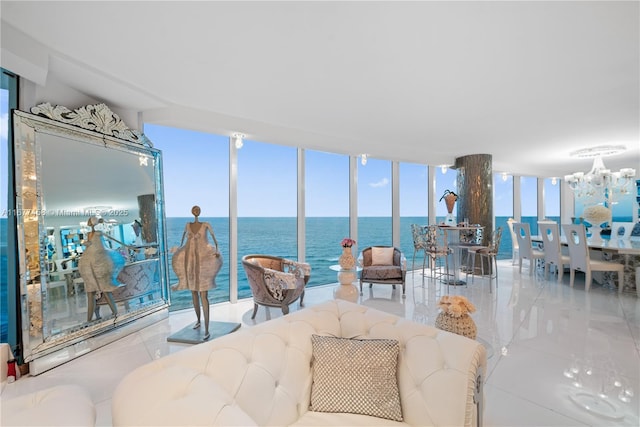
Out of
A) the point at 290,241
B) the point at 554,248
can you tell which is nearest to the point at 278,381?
the point at 554,248

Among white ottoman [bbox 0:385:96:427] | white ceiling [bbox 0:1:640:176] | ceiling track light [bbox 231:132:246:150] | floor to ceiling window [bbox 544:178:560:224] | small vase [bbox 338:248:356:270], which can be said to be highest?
white ceiling [bbox 0:1:640:176]

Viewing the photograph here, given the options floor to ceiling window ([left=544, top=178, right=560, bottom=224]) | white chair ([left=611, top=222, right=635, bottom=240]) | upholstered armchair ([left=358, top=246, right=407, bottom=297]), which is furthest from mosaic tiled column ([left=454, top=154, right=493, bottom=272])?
floor to ceiling window ([left=544, top=178, right=560, bottom=224])

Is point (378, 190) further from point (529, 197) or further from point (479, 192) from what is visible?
point (529, 197)

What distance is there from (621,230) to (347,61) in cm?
885

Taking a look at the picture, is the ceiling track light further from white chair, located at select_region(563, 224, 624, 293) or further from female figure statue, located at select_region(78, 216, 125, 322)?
white chair, located at select_region(563, 224, 624, 293)

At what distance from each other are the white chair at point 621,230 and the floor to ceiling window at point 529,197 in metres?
1.90

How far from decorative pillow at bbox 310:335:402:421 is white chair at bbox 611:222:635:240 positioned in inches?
335

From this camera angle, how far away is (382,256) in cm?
516

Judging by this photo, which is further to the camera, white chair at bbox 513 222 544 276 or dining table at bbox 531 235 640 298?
white chair at bbox 513 222 544 276

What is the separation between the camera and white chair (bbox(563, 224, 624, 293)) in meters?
4.82

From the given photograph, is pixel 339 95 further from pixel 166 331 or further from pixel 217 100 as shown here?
pixel 166 331

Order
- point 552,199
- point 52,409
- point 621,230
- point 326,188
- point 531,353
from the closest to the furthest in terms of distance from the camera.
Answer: point 52,409 → point 531,353 → point 326,188 → point 621,230 → point 552,199

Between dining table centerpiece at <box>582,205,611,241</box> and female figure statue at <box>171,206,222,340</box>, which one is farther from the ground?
dining table centerpiece at <box>582,205,611,241</box>

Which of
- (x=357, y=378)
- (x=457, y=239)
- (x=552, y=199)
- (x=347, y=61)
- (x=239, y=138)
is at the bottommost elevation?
(x=357, y=378)
